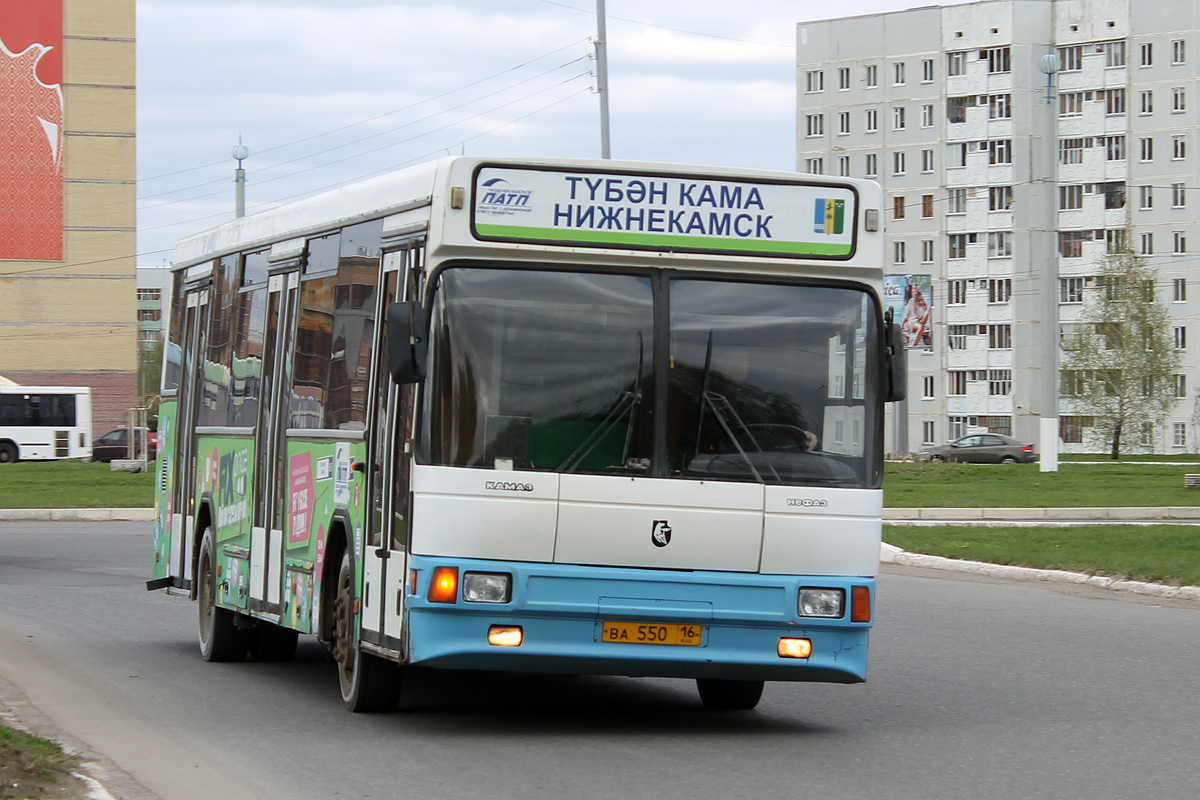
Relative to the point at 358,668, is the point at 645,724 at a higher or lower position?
lower

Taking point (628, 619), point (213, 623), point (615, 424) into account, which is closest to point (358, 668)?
point (628, 619)

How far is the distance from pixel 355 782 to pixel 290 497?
364 centimetres

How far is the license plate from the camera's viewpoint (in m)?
8.98

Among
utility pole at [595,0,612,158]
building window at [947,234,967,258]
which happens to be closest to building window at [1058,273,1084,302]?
building window at [947,234,967,258]

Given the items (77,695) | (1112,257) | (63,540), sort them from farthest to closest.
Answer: (1112,257) → (63,540) → (77,695)

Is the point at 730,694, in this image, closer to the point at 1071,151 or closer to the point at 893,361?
the point at 893,361

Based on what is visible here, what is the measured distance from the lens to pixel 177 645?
46.8ft

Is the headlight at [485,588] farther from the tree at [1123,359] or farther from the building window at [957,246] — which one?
the building window at [957,246]

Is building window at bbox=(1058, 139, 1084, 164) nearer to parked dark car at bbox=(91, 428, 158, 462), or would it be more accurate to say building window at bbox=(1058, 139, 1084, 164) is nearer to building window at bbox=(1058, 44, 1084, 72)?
building window at bbox=(1058, 44, 1084, 72)

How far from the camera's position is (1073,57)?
11269 centimetres

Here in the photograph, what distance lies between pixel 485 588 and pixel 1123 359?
9355 cm

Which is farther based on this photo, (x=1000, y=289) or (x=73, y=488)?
(x=1000, y=289)

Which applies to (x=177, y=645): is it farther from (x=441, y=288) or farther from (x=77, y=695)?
(x=441, y=288)

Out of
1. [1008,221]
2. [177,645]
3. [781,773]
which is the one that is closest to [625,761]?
[781,773]
